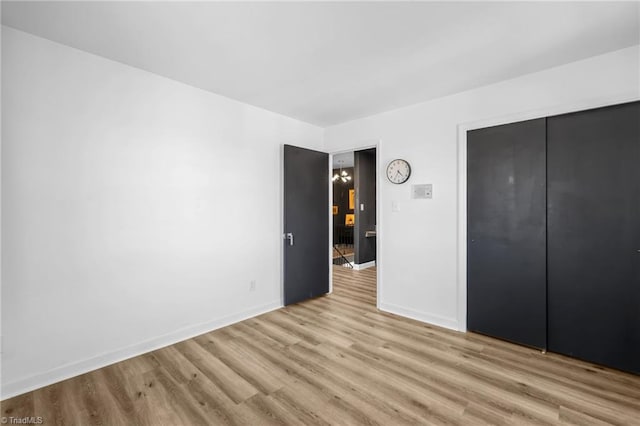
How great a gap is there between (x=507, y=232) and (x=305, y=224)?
2.42 m

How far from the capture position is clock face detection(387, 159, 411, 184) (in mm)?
3564

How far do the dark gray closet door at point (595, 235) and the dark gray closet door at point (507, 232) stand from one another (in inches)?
3.8

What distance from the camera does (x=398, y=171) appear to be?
3.65 m

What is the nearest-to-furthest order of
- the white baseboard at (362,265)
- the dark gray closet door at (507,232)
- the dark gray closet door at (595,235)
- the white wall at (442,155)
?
the dark gray closet door at (595,235), the white wall at (442,155), the dark gray closet door at (507,232), the white baseboard at (362,265)

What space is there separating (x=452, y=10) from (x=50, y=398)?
380 cm

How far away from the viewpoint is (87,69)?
239 centimetres

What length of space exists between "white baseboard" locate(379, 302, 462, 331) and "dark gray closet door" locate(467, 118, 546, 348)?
0.57 feet

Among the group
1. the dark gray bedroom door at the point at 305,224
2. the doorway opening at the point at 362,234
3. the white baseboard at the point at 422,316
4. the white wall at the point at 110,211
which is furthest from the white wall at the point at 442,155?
the white wall at the point at 110,211

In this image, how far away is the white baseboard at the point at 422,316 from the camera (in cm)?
325

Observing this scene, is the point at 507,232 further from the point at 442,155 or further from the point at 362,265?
the point at 362,265

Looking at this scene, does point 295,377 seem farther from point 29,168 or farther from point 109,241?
point 29,168

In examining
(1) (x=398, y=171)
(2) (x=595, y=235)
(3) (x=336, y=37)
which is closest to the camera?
(3) (x=336, y=37)

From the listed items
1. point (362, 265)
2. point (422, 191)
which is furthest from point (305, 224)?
point (362, 265)

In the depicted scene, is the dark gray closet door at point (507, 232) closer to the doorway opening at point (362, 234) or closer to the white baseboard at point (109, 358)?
the doorway opening at point (362, 234)
